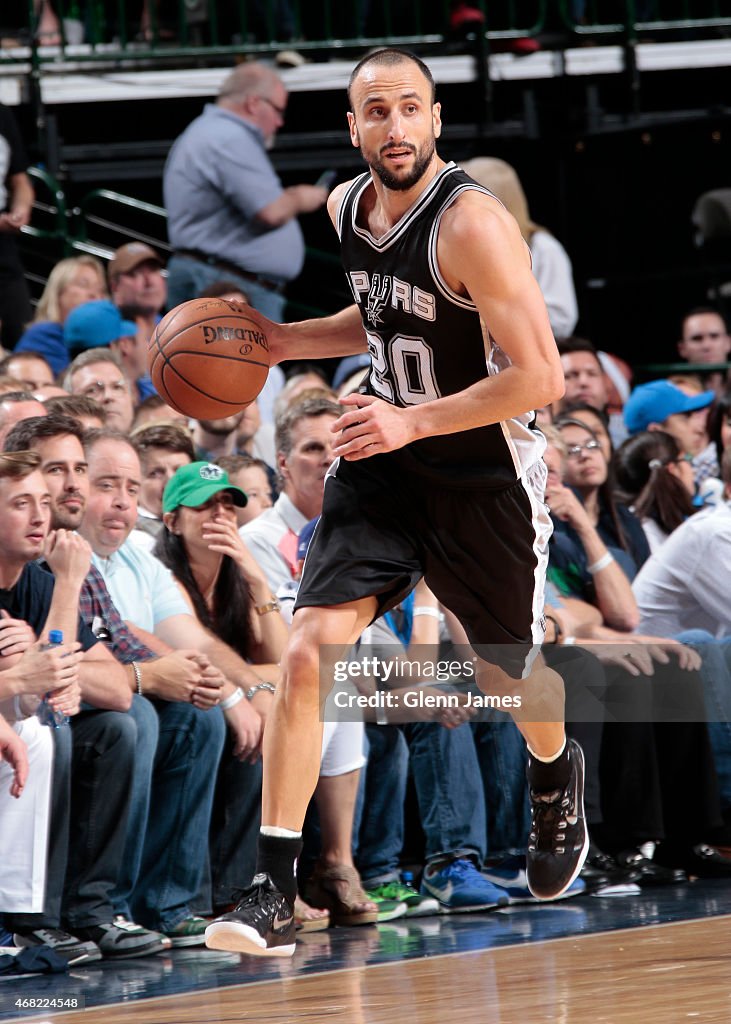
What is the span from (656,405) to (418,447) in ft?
14.7

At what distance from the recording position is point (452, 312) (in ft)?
12.4

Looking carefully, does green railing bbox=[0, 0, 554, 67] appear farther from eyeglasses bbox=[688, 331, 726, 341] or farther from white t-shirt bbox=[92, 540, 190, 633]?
white t-shirt bbox=[92, 540, 190, 633]

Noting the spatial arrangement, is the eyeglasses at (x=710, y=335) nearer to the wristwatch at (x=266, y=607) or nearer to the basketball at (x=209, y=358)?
the wristwatch at (x=266, y=607)

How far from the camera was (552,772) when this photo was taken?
4.41 meters

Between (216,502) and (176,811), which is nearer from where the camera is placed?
(176,811)

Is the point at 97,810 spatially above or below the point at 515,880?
above

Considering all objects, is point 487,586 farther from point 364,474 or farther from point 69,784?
point 69,784

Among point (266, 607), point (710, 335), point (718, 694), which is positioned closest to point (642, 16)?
point (710, 335)

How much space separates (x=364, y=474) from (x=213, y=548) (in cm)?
142

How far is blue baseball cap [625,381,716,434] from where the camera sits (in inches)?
321

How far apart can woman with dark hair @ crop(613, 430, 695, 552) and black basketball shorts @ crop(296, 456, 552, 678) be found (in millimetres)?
2980

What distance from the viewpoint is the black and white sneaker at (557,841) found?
14.5 feet

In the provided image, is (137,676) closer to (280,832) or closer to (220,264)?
(280,832)

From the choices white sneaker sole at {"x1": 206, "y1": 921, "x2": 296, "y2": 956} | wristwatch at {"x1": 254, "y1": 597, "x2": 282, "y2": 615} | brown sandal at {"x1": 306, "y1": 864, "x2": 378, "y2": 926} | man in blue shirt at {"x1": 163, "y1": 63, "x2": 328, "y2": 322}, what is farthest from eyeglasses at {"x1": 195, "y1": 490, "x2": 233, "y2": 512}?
man in blue shirt at {"x1": 163, "y1": 63, "x2": 328, "y2": 322}
